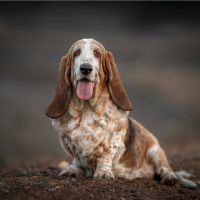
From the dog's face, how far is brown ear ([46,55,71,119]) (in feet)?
0.48

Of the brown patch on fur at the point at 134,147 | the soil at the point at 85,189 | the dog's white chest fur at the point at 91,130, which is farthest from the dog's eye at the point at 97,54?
the soil at the point at 85,189

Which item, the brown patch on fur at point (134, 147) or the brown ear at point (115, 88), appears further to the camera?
the brown patch on fur at point (134, 147)

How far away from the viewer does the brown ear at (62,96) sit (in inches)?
410

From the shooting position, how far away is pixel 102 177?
10320 mm

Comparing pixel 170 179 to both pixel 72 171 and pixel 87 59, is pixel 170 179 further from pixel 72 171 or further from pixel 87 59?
pixel 87 59

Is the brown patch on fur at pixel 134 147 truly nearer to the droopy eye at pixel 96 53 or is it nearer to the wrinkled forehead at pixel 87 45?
the droopy eye at pixel 96 53

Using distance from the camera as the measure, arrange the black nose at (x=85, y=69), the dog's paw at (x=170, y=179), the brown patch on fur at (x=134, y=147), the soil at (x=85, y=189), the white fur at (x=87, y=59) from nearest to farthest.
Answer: the soil at (x=85, y=189)
the black nose at (x=85, y=69)
the white fur at (x=87, y=59)
the brown patch on fur at (x=134, y=147)
the dog's paw at (x=170, y=179)

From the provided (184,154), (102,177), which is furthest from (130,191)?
(184,154)

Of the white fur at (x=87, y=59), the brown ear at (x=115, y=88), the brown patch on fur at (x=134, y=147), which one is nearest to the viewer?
the white fur at (x=87, y=59)

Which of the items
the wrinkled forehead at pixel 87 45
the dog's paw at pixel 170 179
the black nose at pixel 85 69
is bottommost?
the dog's paw at pixel 170 179

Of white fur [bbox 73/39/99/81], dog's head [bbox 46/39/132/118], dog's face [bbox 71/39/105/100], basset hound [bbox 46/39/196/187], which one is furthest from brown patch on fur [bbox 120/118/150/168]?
white fur [bbox 73/39/99/81]

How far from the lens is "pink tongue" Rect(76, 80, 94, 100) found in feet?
33.1

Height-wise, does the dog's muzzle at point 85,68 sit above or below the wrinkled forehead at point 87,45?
below

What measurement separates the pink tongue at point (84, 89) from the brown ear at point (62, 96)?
0.36m
